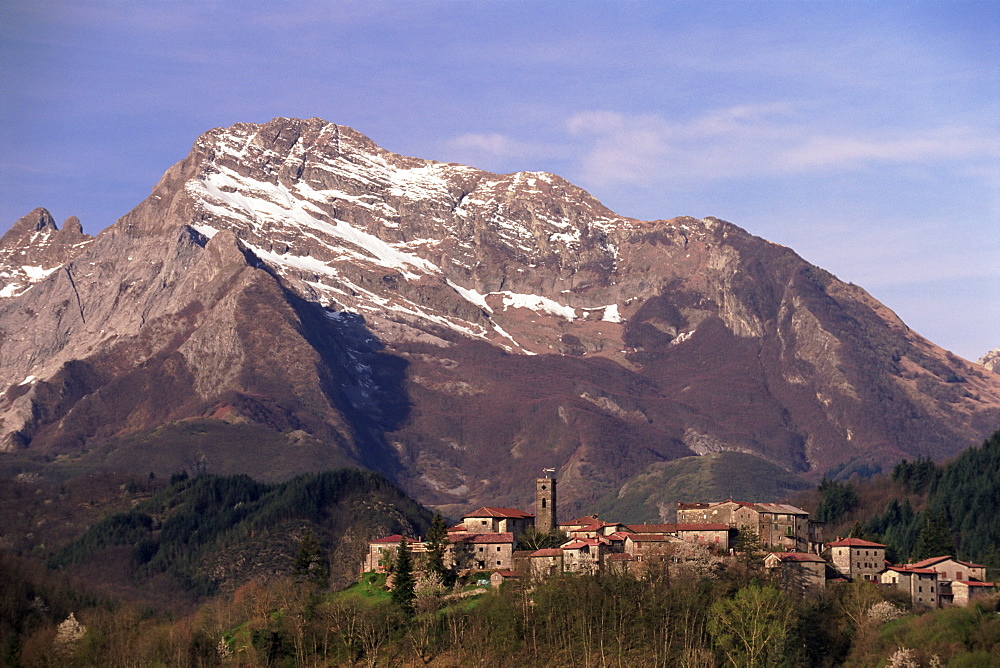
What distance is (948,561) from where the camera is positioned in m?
185

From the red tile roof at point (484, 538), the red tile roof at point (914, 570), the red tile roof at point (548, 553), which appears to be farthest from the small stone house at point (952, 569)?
the red tile roof at point (484, 538)

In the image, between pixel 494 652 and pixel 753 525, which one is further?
pixel 753 525

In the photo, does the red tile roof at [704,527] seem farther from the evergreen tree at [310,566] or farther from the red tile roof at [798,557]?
the evergreen tree at [310,566]

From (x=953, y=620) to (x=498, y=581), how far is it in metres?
48.0

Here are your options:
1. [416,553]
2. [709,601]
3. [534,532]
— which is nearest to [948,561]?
[709,601]

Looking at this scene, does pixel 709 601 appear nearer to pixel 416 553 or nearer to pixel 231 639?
pixel 416 553

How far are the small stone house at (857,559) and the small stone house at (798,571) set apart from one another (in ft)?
20.9

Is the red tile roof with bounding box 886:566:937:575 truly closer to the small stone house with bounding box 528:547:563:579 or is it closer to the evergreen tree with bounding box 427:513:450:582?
the small stone house with bounding box 528:547:563:579

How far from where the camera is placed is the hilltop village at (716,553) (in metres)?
177

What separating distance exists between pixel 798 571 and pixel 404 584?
43.5 m

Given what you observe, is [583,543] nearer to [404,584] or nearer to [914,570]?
[404,584]

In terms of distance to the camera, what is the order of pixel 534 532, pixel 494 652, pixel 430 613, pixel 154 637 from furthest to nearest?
pixel 534 532, pixel 154 637, pixel 430 613, pixel 494 652

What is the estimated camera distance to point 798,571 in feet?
585

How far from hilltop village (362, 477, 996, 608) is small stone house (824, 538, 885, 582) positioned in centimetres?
12
